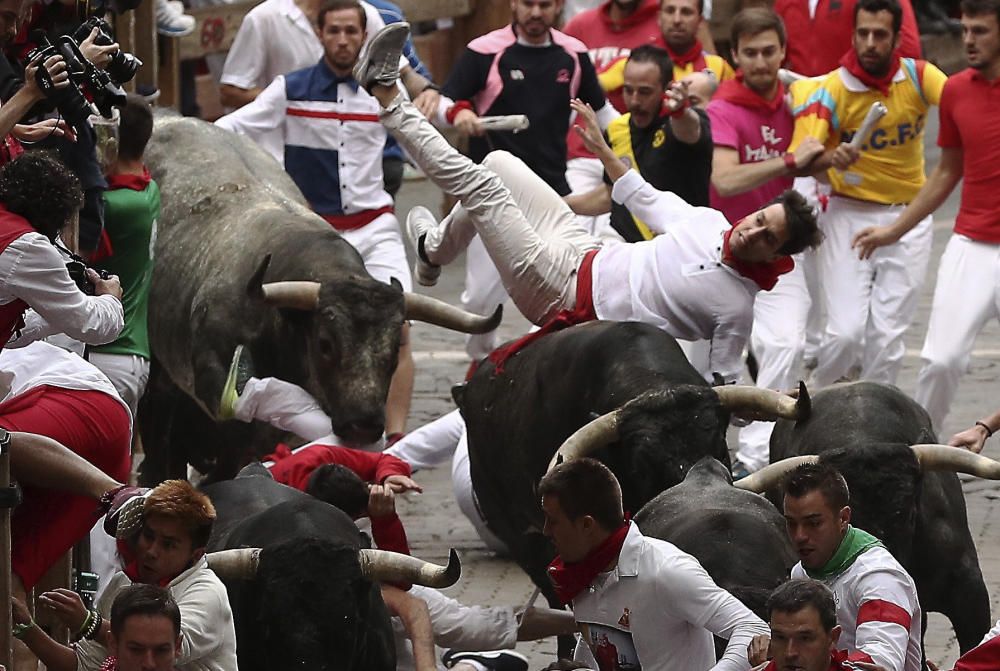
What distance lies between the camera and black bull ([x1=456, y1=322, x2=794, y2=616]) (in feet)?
26.8

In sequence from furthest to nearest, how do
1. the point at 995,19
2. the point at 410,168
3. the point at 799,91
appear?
the point at 410,168 → the point at 799,91 → the point at 995,19

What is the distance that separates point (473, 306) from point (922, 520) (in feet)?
16.5

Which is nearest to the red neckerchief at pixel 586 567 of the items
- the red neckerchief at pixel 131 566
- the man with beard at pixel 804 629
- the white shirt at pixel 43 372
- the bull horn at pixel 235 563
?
the man with beard at pixel 804 629

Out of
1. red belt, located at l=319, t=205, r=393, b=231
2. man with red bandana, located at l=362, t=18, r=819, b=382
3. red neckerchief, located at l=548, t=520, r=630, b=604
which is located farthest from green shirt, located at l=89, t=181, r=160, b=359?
red neckerchief, located at l=548, t=520, r=630, b=604

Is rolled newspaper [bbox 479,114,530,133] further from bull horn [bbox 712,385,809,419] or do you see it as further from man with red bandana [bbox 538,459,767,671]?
man with red bandana [bbox 538,459,767,671]

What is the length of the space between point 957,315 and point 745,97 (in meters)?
1.92

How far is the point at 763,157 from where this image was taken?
11.9m

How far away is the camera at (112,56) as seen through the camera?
8352 millimetres

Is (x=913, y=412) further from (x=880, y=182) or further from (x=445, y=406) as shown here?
(x=445, y=406)

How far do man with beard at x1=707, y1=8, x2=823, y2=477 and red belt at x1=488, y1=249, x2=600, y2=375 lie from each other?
206cm

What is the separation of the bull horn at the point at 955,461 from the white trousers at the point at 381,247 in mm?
4489

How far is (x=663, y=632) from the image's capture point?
652 cm

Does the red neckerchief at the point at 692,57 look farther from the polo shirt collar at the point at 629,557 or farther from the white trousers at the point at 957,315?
the polo shirt collar at the point at 629,557

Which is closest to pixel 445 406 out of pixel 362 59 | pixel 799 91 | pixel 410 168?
pixel 799 91
